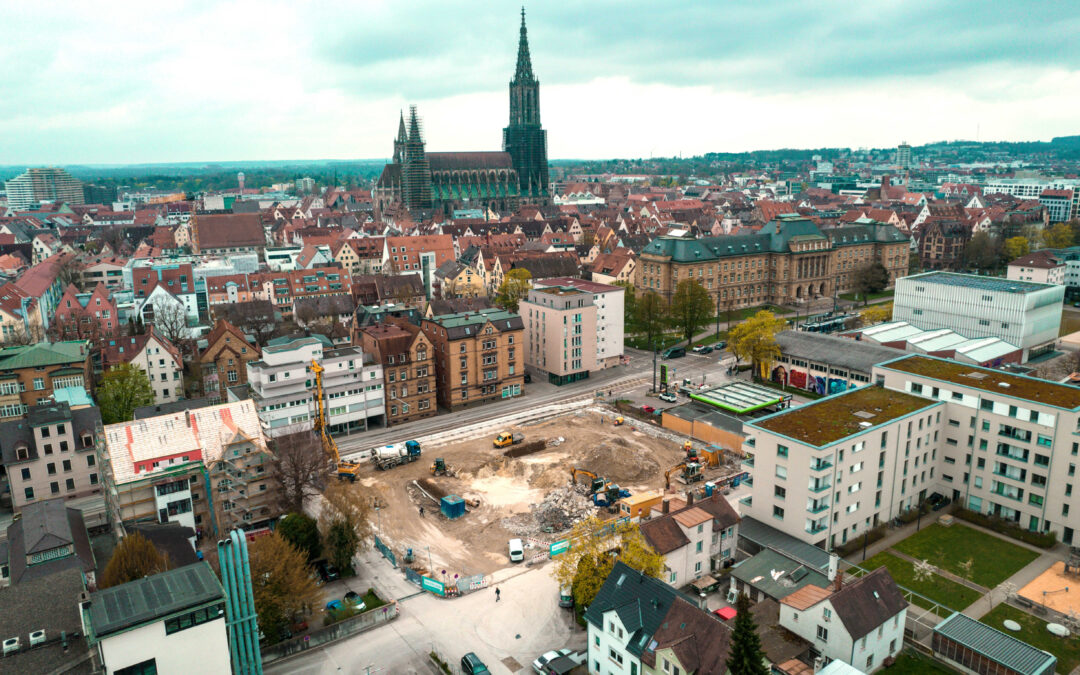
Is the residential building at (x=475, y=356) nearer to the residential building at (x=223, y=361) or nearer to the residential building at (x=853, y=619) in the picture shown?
the residential building at (x=223, y=361)

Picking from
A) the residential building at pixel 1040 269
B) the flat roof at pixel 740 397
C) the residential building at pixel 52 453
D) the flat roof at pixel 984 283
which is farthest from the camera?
the residential building at pixel 1040 269

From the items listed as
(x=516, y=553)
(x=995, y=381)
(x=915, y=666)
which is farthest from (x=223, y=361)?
(x=995, y=381)

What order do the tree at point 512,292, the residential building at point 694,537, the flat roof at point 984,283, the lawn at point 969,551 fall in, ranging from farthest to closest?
the tree at point 512,292
the flat roof at point 984,283
the lawn at point 969,551
the residential building at point 694,537

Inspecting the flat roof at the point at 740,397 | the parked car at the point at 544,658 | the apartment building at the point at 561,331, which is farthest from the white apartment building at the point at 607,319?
the parked car at the point at 544,658

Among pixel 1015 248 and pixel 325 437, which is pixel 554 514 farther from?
pixel 1015 248

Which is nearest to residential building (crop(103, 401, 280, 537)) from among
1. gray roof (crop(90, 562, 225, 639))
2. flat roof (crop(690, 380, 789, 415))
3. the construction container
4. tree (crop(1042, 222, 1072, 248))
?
the construction container

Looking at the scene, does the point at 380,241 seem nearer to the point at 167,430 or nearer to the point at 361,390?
the point at 361,390

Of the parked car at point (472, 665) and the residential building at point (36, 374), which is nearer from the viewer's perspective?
the parked car at point (472, 665)

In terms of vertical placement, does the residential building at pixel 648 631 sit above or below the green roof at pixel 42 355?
below
